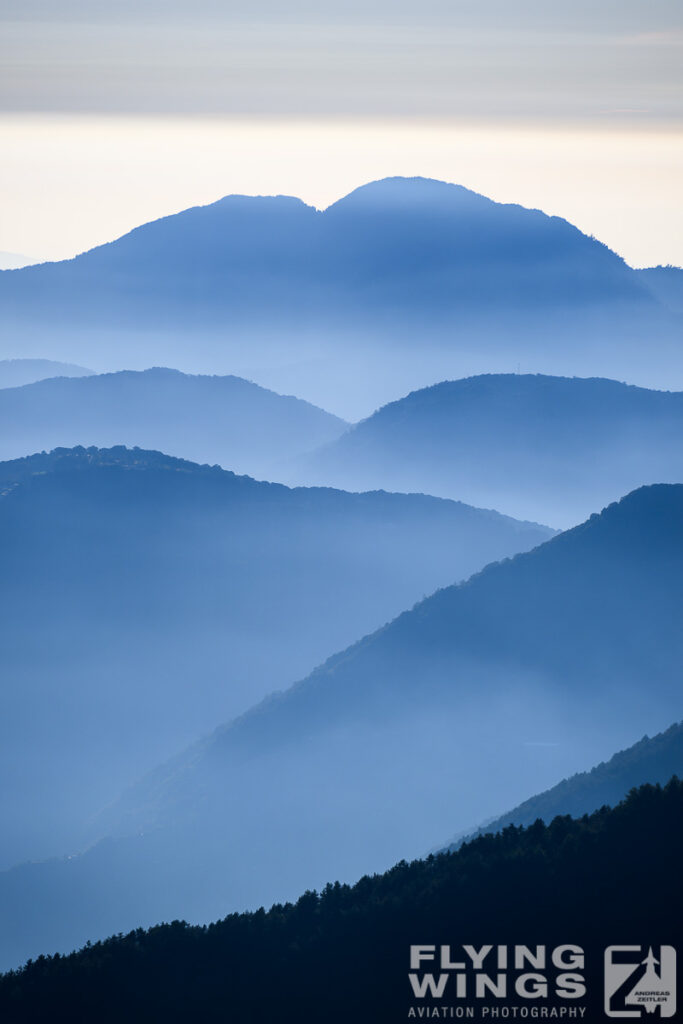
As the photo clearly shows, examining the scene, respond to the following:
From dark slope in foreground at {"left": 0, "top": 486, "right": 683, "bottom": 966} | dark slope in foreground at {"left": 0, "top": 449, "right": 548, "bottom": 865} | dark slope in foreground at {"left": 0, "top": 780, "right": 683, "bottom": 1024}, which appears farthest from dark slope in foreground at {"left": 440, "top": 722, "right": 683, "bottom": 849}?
dark slope in foreground at {"left": 0, "top": 449, "right": 548, "bottom": 865}

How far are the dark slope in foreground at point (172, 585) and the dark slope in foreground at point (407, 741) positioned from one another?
26710 mm

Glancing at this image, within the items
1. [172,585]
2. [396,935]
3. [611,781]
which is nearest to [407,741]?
[611,781]

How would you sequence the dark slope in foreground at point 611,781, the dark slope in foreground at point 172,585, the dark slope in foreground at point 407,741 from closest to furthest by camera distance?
the dark slope in foreground at point 611,781
the dark slope in foreground at point 407,741
the dark slope in foreground at point 172,585

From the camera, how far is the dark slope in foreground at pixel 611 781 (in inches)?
2923

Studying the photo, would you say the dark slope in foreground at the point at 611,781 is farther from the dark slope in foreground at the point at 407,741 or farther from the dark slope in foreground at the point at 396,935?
the dark slope in foreground at the point at 396,935

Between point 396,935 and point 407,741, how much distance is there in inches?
2374

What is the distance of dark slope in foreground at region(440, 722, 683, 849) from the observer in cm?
7425

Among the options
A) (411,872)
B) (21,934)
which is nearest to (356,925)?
(411,872)

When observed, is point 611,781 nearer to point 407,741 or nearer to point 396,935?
point 396,935

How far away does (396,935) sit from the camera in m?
50.1

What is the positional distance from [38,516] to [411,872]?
117 meters

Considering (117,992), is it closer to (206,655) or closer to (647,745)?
(647,745)

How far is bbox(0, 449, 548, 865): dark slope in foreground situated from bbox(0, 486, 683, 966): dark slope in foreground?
26710 mm

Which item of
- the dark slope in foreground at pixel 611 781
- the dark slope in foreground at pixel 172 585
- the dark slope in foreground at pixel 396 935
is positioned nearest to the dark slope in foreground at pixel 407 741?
the dark slope in foreground at pixel 611 781
